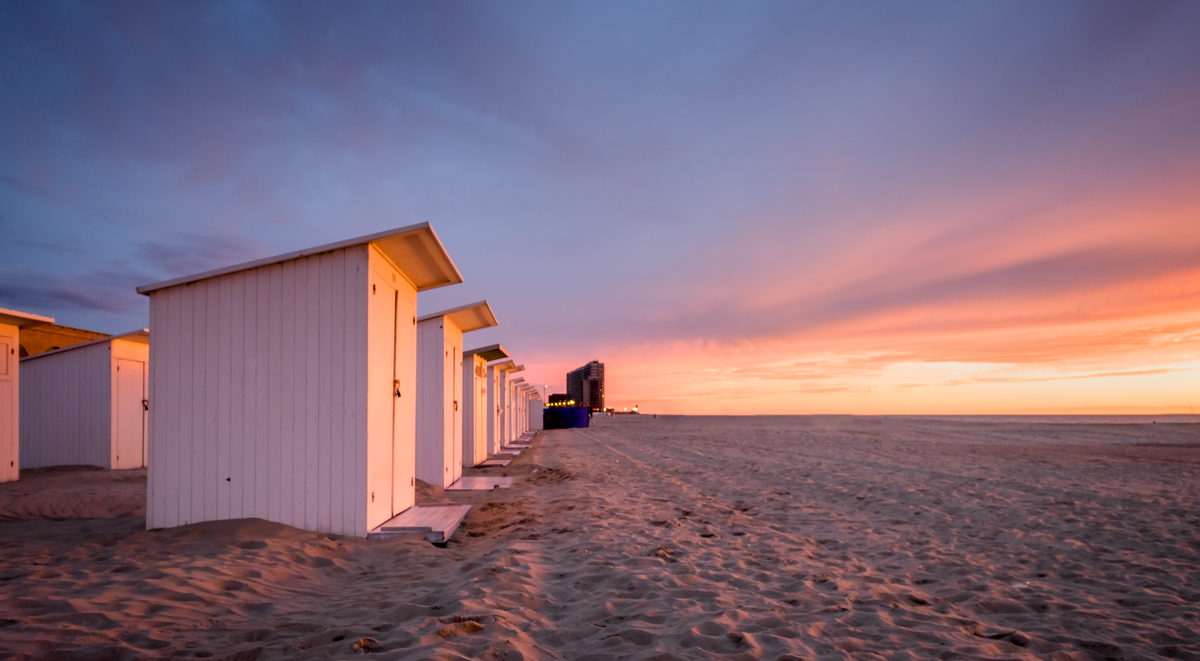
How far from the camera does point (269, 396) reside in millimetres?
5797

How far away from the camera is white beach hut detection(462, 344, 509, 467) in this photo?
13656 mm

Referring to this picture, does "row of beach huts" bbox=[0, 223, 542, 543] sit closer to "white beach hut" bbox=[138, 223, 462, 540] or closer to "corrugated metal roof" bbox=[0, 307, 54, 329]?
"white beach hut" bbox=[138, 223, 462, 540]

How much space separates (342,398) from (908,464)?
12621 mm

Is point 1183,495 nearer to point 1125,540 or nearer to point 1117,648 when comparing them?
point 1125,540

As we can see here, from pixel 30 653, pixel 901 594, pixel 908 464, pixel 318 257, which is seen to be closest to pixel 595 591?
pixel 901 594

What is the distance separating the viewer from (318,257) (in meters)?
5.88

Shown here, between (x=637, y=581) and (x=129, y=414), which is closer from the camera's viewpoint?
(x=637, y=581)

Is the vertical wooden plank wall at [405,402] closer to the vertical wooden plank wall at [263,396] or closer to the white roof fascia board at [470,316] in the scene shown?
the vertical wooden plank wall at [263,396]

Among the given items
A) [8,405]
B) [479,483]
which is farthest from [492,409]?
[8,405]

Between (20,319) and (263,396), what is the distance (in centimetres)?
933

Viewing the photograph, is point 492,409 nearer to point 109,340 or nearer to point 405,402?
point 109,340

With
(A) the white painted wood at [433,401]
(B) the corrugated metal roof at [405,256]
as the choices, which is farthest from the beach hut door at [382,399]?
(A) the white painted wood at [433,401]

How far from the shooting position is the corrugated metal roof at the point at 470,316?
10.2 m

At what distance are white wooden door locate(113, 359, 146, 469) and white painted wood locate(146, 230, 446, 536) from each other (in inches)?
368
